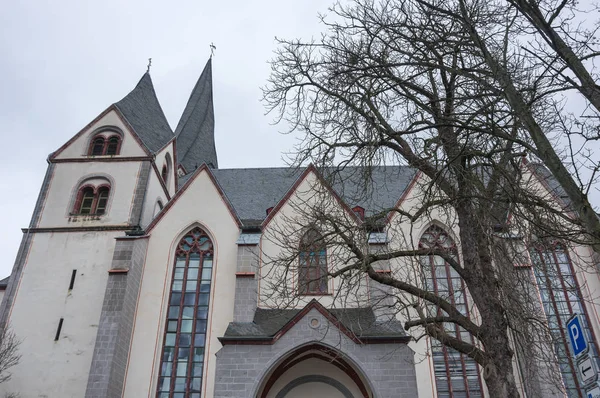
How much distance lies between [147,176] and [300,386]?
31.9ft

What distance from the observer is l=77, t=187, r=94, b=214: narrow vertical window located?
17.8 metres

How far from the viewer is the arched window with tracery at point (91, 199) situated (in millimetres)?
17734

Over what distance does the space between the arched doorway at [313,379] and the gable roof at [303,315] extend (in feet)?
3.71

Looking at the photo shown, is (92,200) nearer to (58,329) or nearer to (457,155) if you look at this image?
(58,329)

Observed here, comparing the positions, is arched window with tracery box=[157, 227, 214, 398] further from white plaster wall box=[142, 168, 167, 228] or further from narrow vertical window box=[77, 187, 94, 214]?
narrow vertical window box=[77, 187, 94, 214]

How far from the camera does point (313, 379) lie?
14102 mm

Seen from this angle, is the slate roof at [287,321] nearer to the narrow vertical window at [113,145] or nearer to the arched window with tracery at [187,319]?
the arched window with tracery at [187,319]

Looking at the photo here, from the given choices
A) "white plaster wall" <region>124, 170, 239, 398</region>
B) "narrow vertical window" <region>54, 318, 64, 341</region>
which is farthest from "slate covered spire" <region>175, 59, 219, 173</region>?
"narrow vertical window" <region>54, 318, 64, 341</region>

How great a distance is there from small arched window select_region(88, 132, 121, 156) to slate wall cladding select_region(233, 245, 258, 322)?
308 inches

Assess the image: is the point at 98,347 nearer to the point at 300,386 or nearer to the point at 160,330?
the point at 160,330

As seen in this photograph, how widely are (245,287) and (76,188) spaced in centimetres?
849

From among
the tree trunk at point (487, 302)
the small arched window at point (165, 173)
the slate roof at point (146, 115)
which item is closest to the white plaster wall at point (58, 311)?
the small arched window at point (165, 173)

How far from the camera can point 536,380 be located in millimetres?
12609

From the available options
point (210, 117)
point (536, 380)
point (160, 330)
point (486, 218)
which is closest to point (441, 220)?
point (536, 380)
